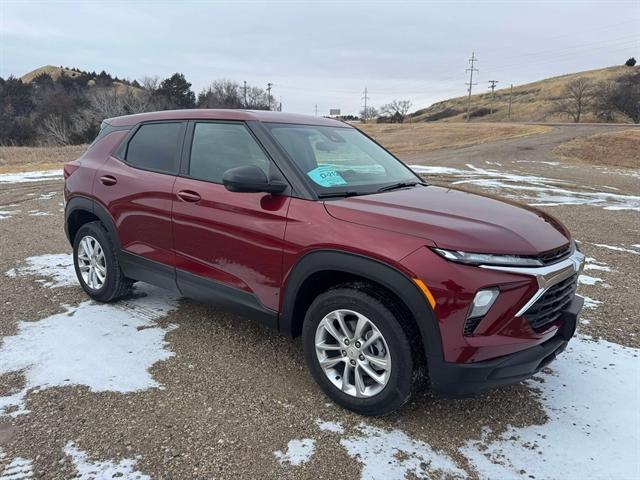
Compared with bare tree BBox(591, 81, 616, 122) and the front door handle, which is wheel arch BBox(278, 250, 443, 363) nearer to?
the front door handle

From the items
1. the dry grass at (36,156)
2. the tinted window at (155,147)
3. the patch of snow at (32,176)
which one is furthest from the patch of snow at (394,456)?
the dry grass at (36,156)

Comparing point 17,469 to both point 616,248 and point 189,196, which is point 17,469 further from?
point 616,248

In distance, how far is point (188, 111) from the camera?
3996 mm

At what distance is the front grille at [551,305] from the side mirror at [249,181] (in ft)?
5.32

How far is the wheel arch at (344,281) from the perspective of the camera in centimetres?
251

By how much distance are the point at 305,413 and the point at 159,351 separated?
1356 millimetres

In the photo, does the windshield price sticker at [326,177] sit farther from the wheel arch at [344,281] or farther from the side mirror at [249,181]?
the wheel arch at [344,281]

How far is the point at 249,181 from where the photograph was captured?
118 inches

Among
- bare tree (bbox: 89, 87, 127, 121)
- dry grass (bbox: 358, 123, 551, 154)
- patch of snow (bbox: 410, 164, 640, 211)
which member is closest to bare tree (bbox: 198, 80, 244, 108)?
bare tree (bbox: 89, 87, 127, 121)

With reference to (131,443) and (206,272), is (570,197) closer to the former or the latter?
(206,272)

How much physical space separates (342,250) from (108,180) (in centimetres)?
256

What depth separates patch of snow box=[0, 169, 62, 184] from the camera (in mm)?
15758

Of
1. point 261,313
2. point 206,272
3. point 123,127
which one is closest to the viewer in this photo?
point 261,313

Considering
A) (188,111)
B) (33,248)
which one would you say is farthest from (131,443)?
(33,248)
